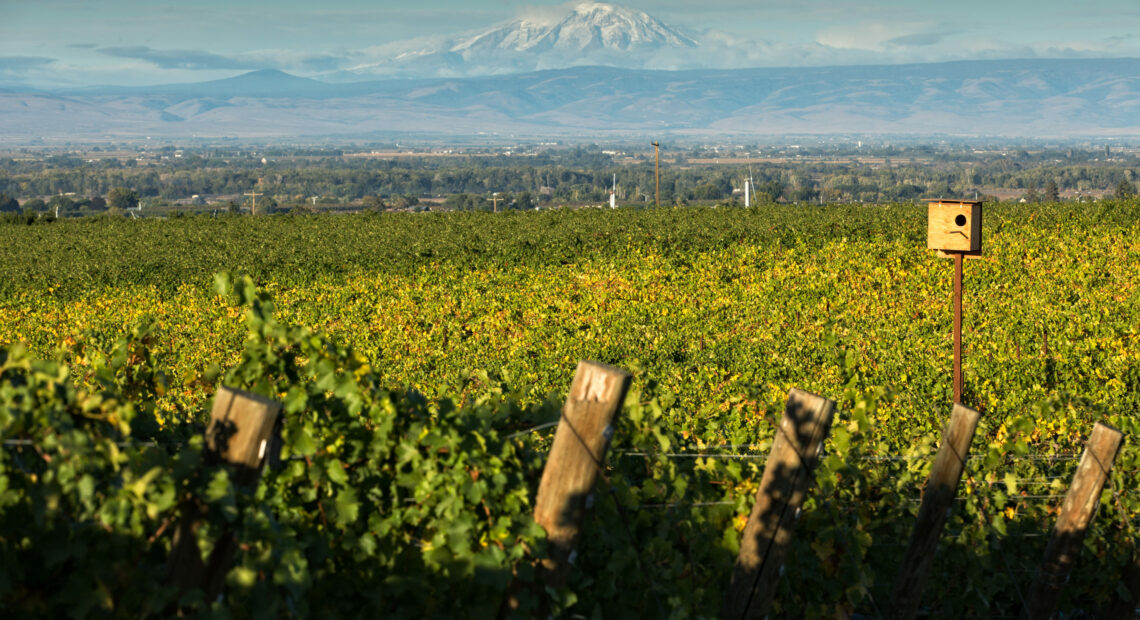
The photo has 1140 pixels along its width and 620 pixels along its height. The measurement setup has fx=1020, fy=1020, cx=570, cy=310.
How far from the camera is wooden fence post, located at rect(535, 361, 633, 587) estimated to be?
10.9 feet

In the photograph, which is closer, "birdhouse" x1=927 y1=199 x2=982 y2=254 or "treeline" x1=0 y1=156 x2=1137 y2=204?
"birdhouse" x1=927 y1=199 x2=982 y2=254

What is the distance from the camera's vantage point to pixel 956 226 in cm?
971

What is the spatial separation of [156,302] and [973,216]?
735 inches

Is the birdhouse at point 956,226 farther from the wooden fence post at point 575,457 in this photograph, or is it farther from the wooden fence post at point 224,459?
the wooden fence post at point 224,459

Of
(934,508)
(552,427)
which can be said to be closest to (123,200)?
(552,427)

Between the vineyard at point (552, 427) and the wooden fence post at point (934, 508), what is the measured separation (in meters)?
0.17

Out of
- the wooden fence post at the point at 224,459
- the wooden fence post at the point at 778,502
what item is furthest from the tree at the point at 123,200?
the wooden fence post at the point at 224,459

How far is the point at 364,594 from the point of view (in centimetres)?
356

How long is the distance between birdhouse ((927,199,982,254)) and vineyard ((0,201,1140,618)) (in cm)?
159

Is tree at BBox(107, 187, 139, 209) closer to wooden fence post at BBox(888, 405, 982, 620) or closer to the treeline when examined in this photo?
the treeline

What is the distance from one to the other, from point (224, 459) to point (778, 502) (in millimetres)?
2052

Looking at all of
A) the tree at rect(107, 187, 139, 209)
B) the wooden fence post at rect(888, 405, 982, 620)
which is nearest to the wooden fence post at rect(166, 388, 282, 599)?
the wooden fence post at rect(888, 405, 982, 620)

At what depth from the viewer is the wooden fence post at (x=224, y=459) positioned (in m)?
2.92

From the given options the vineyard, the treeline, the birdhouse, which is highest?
the birdhouse
